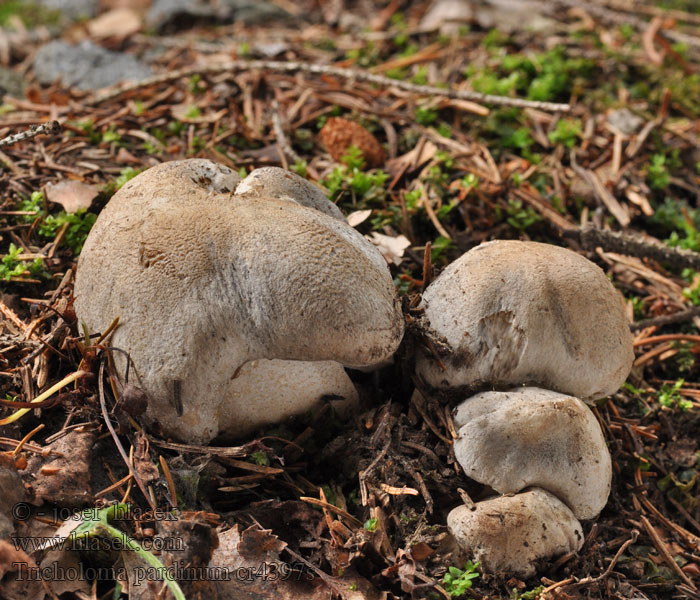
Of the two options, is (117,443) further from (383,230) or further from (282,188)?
(383,230)

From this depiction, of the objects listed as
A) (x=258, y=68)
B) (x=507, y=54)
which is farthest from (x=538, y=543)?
(x=507, y=54)

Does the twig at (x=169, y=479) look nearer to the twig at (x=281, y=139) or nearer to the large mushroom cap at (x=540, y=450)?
the large mushroom cap at (x=540, y=450)

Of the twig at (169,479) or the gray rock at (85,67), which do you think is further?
the gray rock at (85,67)

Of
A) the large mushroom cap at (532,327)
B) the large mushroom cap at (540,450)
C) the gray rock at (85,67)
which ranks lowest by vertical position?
the large mushroom cap at (540,450)

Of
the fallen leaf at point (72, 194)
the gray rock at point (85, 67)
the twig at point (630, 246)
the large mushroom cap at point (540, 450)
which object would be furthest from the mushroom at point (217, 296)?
the gray rock at point (85, 67)

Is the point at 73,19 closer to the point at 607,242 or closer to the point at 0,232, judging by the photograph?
the point at 0,232

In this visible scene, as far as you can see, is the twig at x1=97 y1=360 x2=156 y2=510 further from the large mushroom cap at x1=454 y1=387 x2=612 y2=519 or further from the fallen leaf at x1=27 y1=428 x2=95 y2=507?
the large mushroom cap at x1=454 y1=387 x2=612 y2=519

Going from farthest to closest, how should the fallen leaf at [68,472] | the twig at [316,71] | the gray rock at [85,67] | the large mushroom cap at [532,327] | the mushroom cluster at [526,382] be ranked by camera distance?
the gray rock at [85,67], the twig at [316,71], the large mushroom cap at [532,327], the mushroom cluster at [526,382], the fallen leaf at [68,472]

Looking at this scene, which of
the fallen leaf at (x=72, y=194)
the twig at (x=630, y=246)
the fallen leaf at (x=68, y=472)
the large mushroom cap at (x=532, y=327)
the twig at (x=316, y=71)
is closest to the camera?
the fallen leaf at (x=68, y=472)

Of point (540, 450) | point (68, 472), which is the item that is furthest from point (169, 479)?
point (540, 450)
